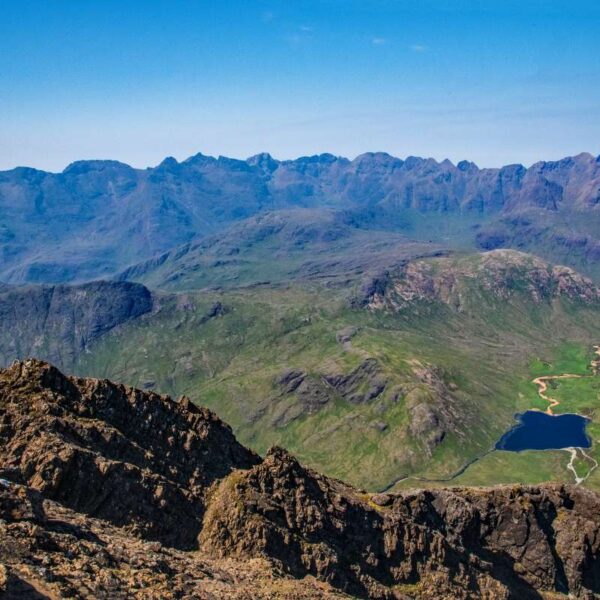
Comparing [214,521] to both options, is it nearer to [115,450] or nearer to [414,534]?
[115,450]

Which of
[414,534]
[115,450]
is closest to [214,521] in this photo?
[115,450]

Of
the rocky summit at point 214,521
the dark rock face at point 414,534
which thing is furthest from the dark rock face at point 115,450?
the dark rock face at point 414,534

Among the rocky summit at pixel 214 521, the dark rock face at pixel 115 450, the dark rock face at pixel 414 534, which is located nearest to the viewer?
the rocky summit at pixel 214 521

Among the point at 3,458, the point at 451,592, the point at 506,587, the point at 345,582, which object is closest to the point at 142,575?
the point at 3,458

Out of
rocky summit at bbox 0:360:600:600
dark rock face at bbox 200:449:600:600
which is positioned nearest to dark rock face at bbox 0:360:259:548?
rocky summit at bbox 0:360:600:600

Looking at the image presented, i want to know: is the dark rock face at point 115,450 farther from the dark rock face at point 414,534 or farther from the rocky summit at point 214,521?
the dark rock face at point 414,534

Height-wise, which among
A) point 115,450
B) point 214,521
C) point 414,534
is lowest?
point 414,534

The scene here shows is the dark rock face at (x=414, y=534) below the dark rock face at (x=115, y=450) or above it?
below
